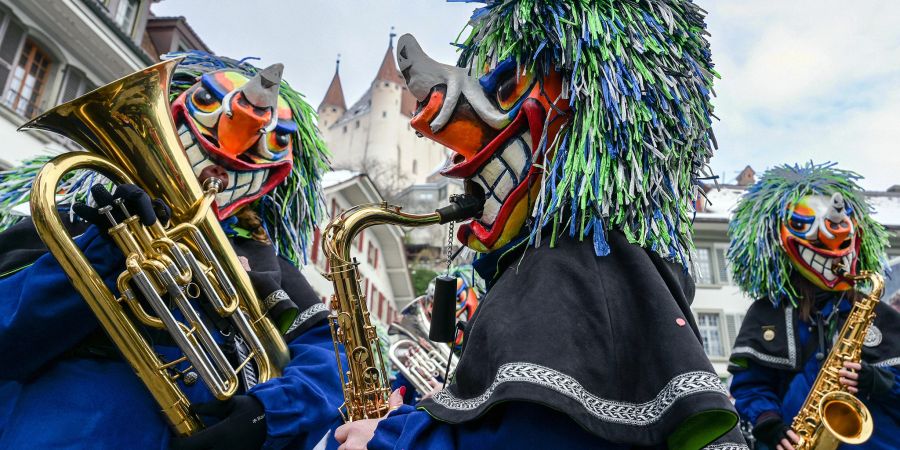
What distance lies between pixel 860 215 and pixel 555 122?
3836mm

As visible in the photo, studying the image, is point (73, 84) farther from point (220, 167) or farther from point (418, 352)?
point (220, 167)

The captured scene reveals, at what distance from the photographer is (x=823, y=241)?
438cm

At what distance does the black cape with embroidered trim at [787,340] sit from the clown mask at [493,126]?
3158 mm

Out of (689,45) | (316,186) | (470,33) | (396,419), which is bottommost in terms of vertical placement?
(396,419)

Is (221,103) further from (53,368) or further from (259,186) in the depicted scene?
(53,368)

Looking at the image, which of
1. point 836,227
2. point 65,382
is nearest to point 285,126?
point 65,382

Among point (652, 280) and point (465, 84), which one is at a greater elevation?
point (465, 84)

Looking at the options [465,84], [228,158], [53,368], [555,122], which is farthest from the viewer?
[228,158]

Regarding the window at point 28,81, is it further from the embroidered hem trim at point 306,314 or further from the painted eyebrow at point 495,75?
the painted eyebrow at point 495,75

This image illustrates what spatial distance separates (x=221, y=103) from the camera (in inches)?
122

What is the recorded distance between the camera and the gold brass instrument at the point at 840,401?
3.53 meters

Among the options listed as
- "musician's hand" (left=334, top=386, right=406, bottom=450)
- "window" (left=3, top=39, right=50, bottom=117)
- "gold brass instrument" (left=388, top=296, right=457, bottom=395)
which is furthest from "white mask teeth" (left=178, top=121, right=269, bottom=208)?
"window" (left=3, top=39, right=50, bottom=117)

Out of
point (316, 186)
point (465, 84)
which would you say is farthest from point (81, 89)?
point (465, 84)

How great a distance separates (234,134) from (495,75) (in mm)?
1512
